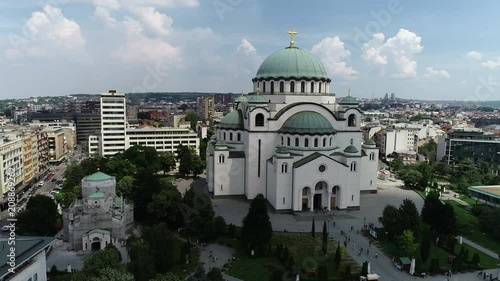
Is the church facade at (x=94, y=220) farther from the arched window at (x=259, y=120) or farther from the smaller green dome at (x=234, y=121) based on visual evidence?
the arched window at (x=259, y=120)

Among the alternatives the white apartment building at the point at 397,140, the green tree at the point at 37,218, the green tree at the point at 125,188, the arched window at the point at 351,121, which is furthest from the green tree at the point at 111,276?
the white apartment building at the point at 397,140

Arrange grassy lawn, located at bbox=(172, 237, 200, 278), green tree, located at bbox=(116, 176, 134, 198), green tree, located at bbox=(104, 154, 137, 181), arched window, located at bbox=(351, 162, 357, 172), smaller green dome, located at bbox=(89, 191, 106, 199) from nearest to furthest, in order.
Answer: grassy lawn, located at bbox=(172, 237, 200, 278) → smaller green dome, located at bbox=(89, 191, 106, 199) → green tree, located at bbox=(116, 176, 134, 198) → arched window, located at bbox=(351, 162, 357, 172) → green tree, located at bbox=(104, 154, 137, 181)

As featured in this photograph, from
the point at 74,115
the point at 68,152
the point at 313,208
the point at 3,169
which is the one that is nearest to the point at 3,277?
the point at 313,208

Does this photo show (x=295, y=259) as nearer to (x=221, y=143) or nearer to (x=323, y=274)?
(x=323, y=274)

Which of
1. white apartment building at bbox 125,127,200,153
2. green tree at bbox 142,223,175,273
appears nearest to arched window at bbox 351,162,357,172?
green tree at bbox 142,223,175,273

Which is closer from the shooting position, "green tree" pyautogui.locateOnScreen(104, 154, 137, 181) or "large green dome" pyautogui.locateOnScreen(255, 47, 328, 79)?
"large green dome" pyautogui.locateOnScreen(255, 47, 328, 79)

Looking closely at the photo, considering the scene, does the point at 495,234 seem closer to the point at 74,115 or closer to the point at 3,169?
the point at 3,169

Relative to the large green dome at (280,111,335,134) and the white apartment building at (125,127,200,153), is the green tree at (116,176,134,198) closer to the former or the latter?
the large green dome at (280,111,335,134)

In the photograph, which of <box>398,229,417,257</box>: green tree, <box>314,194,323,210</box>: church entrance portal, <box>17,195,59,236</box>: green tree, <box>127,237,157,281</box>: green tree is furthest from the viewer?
<box>314,194,323,210</box>: church entrance portal

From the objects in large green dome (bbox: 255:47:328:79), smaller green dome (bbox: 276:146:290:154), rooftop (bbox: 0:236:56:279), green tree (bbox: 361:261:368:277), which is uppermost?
large green dome (bbox: 255:47:328:79)
